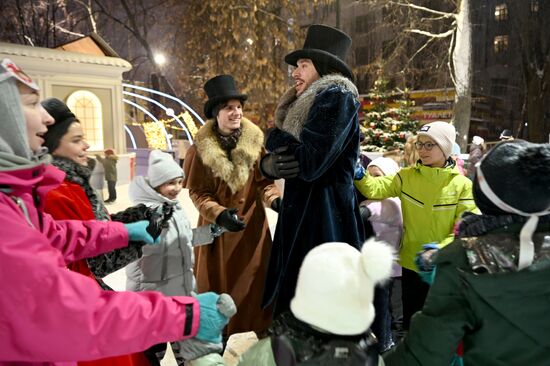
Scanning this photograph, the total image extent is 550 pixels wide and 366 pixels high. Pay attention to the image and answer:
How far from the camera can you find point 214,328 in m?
Answer: 0.97

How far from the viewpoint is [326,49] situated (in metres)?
2.04

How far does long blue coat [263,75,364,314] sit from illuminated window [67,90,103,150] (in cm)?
908

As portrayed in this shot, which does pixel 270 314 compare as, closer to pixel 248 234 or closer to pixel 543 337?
pixel 248 234

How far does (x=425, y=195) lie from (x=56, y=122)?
2023 mm

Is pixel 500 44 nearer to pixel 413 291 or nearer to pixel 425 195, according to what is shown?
pixel 425 195

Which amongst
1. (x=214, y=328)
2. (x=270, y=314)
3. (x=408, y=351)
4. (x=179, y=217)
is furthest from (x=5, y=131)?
(x=270, y=314)

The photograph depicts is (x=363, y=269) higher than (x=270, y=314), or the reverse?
(x=363, y=269)

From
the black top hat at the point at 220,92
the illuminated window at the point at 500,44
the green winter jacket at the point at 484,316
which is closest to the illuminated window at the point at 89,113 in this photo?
the black top hat at the point at 220,92

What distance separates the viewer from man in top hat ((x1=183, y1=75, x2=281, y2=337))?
104 inches

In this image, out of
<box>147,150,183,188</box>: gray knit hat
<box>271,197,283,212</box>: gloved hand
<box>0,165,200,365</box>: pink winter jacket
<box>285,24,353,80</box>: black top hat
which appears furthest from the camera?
<box>271,197,283,212</box>: gloved hand

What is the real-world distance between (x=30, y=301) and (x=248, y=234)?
6.31 feet

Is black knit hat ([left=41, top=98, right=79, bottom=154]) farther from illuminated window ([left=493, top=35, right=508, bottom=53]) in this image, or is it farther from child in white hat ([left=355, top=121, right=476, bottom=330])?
illuminated window ([left=493, top=35, right=508, bottom=53])

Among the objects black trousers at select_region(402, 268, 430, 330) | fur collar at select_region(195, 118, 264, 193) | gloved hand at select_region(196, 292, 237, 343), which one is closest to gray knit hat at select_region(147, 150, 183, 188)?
fur collar at select_region(195, 118, 264, 193)

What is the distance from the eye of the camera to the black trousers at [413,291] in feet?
8.53
